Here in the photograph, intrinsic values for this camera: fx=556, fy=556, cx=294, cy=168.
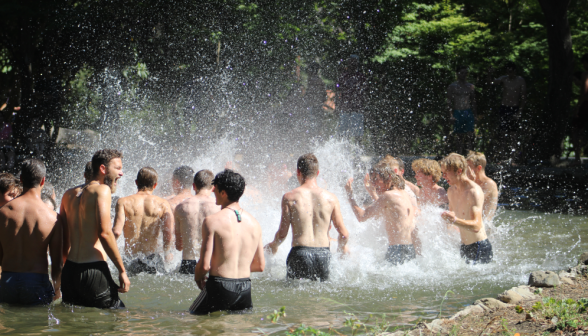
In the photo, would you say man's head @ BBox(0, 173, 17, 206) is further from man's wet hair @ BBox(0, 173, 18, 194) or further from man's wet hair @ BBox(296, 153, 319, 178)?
man's wet hair @ BBox(296, 153, 319, 178)

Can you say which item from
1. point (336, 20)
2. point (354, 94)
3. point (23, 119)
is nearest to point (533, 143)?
point (354, 94)

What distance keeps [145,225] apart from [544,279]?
14.1 ft

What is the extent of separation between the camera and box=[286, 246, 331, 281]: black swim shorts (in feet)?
19.9

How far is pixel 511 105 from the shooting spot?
45.6 feet

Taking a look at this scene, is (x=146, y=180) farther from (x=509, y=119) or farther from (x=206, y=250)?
(x=509, y=119)

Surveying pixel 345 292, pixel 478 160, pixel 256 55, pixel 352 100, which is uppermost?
pixel 256 55

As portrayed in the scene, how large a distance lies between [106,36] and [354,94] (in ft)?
26.0

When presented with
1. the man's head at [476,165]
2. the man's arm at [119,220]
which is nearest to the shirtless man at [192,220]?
the man's arm at [119,220]

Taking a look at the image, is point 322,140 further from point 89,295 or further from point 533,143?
point 89,295

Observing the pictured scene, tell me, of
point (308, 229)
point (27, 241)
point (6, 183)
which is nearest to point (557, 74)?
point (308, 229)

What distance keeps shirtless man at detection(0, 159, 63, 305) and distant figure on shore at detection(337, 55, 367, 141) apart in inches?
356

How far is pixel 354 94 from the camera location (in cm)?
1299

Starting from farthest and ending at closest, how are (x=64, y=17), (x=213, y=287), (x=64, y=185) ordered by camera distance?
(x=64, y=17) → (x=64, y=185) → (x=213, y=287)

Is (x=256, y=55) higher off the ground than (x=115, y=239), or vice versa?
(x=256, y=55)
